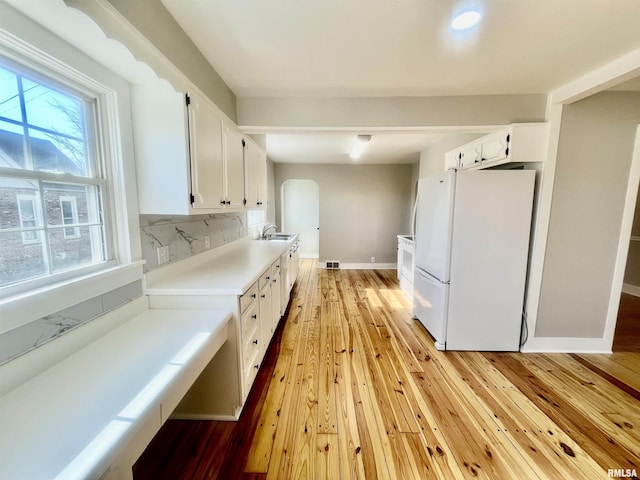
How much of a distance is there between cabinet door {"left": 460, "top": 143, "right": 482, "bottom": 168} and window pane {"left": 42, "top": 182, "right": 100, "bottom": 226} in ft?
10.9

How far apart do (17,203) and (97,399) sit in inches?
32.5

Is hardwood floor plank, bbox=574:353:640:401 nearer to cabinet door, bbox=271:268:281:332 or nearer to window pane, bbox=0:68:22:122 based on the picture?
cabinet door, bbox=271:268:281:332

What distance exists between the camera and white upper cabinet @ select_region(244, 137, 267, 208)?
2.65m

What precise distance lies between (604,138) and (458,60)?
166 centimetres

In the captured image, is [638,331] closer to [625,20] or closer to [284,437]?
[625,20]

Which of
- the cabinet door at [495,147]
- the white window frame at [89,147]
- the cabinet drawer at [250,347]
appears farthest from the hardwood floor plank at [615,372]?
the white window frame at [89,147]

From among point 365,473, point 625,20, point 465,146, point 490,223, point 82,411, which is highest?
point 625,20

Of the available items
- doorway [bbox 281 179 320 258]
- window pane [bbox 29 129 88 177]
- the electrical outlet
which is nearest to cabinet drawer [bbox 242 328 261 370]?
the electrical outlet

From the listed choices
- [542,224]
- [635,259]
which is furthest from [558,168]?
[635,259]

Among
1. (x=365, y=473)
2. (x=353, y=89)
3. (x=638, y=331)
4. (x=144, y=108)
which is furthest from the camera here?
(x=638, y=331)

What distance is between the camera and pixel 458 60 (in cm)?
179

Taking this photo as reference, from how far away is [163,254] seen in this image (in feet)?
5.82

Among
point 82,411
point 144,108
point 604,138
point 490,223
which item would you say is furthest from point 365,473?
point 604,138

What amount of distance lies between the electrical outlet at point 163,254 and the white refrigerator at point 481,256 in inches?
95.4
